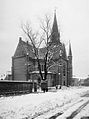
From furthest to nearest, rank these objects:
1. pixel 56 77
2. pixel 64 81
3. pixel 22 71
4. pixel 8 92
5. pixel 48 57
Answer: pixel 64 81 < pixel 56 77 < pixel 22 71 < pixel 48 57 < pixel 8 92

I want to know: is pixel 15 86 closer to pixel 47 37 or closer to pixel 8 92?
pixel 8 92

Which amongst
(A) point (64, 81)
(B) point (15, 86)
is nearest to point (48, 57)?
(B) point (15, 86)

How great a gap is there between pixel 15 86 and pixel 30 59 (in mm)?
37280

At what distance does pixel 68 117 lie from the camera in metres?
9.95

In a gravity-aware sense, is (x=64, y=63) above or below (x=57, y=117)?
above

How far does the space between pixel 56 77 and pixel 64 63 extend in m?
8.42

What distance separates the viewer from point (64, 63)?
7381 centimetres

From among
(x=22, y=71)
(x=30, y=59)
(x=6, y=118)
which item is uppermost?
(x=30, y=59)

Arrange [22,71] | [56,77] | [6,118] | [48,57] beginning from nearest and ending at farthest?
[6,118]
[48,57]
[22,71]
[56,77]

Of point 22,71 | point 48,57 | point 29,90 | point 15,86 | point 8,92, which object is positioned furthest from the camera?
point 22,71

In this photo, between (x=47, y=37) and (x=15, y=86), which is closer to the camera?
(x=15, y=86)

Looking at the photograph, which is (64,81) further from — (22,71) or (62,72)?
(22,71)

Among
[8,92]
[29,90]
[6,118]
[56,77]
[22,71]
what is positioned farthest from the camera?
[56,77]

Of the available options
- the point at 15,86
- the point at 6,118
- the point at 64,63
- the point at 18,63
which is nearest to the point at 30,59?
the point at 18,63
